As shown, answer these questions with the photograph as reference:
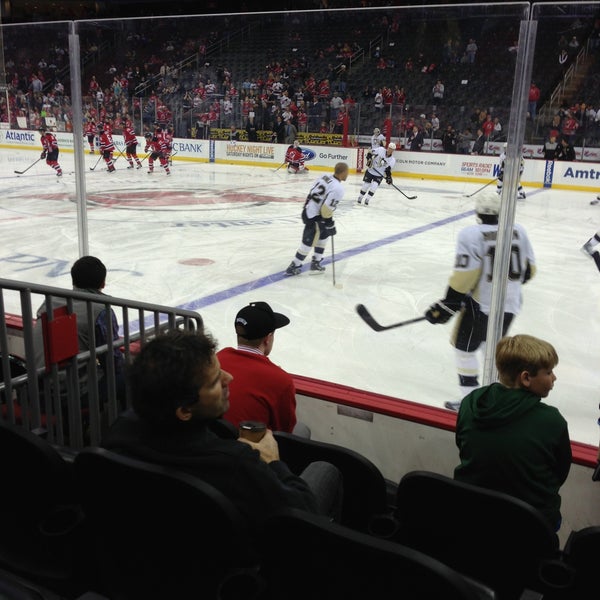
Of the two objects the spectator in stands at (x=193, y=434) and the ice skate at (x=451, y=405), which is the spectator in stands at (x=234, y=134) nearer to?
the ice skate at (x=451, y=405)

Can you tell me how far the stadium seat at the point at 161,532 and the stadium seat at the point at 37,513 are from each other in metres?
0.17

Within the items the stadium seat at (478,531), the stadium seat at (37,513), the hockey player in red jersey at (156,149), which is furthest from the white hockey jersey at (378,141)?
the stadium seat at (37,513)

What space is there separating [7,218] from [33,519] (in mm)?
7127

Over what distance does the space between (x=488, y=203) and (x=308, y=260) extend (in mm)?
2579

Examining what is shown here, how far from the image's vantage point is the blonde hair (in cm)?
181

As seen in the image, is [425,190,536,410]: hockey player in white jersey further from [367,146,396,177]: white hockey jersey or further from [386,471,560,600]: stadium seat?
[386,471,560,600]: stadium seat

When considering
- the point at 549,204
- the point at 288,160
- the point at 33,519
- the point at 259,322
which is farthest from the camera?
the point at 288,160

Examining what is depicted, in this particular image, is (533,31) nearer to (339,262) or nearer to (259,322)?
(259,322)

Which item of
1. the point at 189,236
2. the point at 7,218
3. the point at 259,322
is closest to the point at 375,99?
the point at 259,322

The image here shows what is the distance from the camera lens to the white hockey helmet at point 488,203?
306cm

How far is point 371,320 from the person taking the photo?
482cm

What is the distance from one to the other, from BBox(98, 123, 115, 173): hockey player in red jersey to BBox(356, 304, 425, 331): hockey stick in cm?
208

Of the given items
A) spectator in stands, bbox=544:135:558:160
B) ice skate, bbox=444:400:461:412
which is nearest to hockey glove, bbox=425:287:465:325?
ice skate, bbox=444:400:461:412

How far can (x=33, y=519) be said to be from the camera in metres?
1.49
